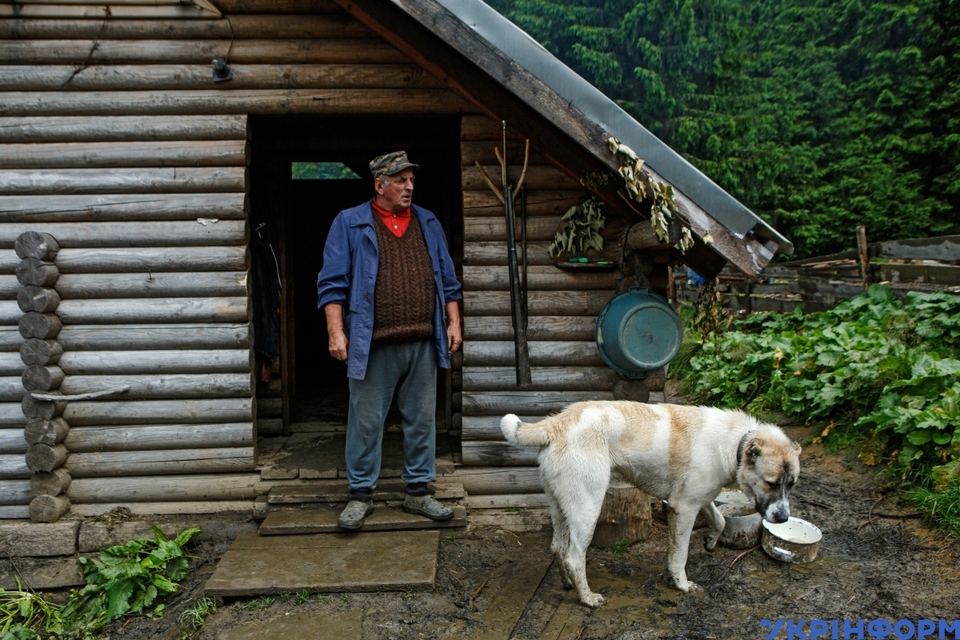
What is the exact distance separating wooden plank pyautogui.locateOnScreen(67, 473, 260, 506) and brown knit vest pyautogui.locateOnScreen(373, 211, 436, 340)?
5.79ft

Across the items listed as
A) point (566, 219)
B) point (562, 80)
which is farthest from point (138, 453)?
point (562, 80)

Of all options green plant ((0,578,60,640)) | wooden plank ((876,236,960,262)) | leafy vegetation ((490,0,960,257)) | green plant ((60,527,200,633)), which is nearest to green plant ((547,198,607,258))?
green plant ((60,527,200,633))

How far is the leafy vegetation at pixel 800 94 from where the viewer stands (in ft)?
51.6

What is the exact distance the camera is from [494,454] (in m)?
5.32

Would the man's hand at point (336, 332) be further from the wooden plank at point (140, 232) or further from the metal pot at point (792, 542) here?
the metal pot at point (792, 542)

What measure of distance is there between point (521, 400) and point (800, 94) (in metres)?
18.9

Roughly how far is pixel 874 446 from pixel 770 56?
19163mm

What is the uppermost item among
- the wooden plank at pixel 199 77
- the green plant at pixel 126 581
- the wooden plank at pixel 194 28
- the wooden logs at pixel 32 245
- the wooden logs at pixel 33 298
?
the wooden plank at pixel 194 28

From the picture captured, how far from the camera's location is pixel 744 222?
4.34 metres

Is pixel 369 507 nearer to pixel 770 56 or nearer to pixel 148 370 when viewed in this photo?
pixel 148 370

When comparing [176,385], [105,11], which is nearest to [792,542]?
[176,385]

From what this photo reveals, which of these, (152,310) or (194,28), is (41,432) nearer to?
(152,310)

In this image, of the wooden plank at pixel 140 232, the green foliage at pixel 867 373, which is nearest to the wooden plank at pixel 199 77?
the wooden plank at pixel 140 232

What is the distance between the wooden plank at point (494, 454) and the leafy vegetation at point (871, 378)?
283 centimetres
